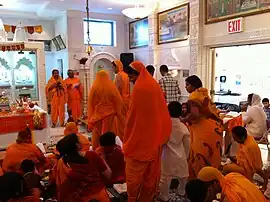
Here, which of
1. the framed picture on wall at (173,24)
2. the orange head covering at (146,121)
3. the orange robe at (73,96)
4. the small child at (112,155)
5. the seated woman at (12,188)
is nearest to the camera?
the seated woman at (12,188)

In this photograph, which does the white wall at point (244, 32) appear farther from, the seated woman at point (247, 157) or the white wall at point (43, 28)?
the white wall at point (43, 28)

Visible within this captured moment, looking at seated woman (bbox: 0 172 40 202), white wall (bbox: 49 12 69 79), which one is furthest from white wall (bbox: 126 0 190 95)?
seated woman (bbox: 0 172 40 202)

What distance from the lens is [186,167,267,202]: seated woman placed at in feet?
5.57

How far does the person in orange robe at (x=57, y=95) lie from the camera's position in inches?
283

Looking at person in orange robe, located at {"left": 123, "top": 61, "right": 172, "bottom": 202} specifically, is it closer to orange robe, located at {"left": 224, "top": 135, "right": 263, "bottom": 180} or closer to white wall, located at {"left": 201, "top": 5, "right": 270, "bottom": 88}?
orange robe, located at {"left": 224, "top": 135, "right": 263, "bottom": 180}

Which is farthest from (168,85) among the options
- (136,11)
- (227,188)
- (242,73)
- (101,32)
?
(242,73)

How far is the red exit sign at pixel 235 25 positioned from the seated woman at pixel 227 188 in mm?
4206

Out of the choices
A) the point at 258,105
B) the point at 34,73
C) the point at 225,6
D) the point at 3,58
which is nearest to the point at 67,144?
the point at 258,105

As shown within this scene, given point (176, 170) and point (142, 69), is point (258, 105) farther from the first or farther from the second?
point (142, 69)

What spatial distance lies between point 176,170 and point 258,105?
2.16m

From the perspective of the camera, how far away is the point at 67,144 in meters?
2.00

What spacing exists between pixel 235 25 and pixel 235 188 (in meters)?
4.44

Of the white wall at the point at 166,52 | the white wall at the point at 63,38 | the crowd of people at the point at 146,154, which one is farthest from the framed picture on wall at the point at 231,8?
the white wall at the point at 63,38

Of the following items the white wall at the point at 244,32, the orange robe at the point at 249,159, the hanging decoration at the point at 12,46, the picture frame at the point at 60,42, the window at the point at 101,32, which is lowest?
the orange robe at the point at 249,159
